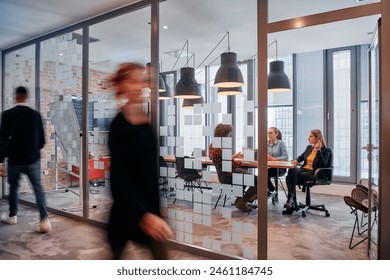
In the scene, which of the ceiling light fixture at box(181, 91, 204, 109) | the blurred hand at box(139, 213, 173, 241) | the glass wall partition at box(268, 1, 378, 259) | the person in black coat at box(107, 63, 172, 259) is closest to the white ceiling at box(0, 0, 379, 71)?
the ceiling light fixture at box(181, 91, 204, 109)

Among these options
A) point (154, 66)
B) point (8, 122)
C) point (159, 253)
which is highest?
point (154, 66)

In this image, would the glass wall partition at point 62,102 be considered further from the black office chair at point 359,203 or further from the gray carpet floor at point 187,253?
the black office chair at point 359,203

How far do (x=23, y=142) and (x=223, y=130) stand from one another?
230 cm

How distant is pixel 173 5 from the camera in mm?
3402

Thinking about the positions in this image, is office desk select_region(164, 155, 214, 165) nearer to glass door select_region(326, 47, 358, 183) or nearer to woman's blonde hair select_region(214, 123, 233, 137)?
woman's blonde hair select_region(214, 123, 233, 137)

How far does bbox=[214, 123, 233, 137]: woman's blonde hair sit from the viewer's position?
279 cm

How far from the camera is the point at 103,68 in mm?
4016

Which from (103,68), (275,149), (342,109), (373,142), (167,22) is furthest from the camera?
(342,109)

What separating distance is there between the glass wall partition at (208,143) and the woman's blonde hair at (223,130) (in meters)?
0.03

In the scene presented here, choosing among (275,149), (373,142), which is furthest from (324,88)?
(373,142)

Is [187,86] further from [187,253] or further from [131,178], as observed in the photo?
[131,178]

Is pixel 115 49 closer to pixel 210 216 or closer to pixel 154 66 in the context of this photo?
pixel 154 66
